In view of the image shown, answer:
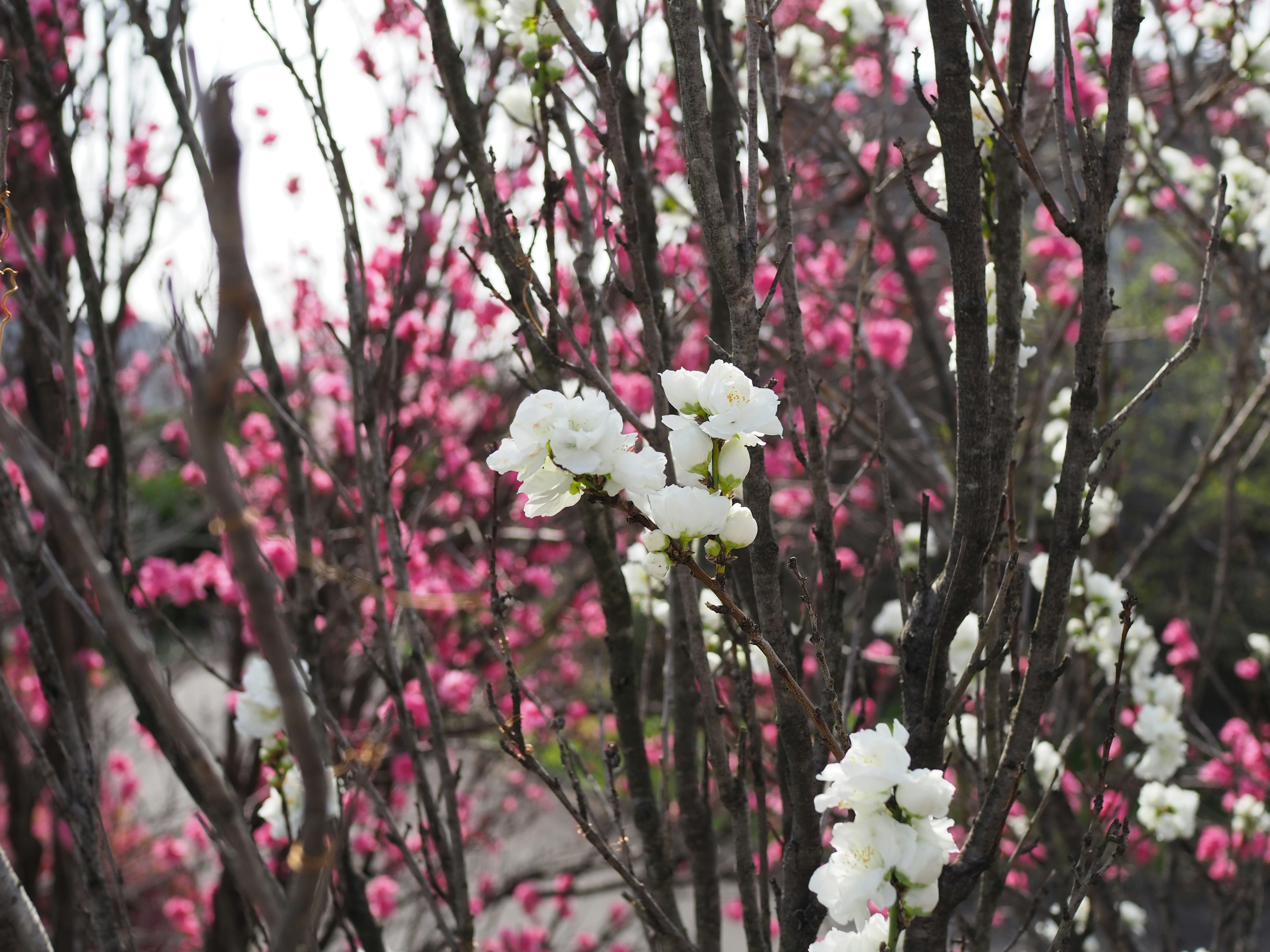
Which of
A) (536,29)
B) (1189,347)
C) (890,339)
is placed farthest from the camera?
(890,339)

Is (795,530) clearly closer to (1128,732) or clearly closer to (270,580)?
(1128,732)

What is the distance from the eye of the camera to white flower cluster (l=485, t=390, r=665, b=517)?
86 centimetres

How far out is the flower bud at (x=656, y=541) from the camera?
0.86 m

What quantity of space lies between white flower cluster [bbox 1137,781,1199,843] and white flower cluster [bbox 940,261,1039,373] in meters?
1.59

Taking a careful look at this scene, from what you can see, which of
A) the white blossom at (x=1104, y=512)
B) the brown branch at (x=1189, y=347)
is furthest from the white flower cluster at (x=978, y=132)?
the white blossom at (x=1104, y=512)

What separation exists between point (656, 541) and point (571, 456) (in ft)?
0.36

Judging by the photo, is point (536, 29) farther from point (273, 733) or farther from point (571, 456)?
point (273, 733)

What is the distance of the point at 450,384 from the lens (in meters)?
4.60

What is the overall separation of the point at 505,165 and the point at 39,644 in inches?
115

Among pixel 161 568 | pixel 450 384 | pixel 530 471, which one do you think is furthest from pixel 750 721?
pixel 161 568

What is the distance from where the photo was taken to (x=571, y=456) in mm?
858

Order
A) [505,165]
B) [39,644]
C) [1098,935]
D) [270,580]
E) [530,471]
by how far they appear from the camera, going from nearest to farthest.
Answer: [530,471]
[39,644]
[270,580]
[1098,935]
[505,165]

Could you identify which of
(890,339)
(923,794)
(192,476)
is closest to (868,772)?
(923,794)

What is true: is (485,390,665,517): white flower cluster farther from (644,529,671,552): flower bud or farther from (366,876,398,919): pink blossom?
(366,876,398,919): pink blossom
